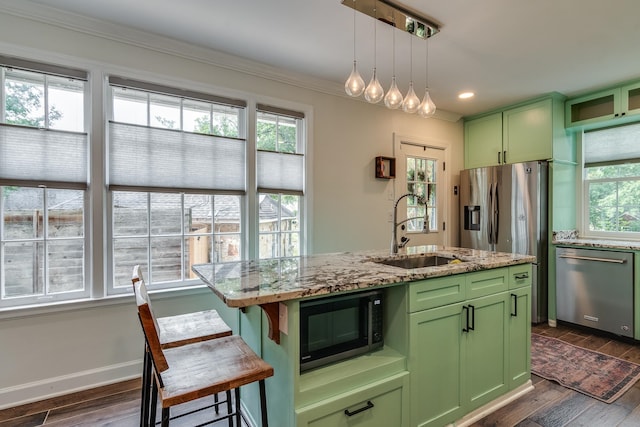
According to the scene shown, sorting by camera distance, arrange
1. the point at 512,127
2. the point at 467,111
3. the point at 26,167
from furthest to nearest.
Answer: the point at 467,111, the point at 512,127, the point at 26,167

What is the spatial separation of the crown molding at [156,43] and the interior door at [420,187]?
4.29 ft

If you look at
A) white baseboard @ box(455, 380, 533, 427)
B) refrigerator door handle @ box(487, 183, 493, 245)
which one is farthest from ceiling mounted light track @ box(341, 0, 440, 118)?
refrigerator door handle @ box(487, 183, 493, 245)

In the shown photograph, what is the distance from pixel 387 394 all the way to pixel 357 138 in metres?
2.65

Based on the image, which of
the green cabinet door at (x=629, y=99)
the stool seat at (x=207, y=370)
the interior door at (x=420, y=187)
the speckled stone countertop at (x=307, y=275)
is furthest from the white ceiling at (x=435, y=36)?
the stool seat at (x=207, y=370)

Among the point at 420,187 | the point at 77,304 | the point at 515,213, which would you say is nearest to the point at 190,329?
the point at 77,304

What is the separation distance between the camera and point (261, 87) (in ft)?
9.61

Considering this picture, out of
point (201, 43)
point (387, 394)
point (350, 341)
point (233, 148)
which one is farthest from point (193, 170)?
point (387, 394)

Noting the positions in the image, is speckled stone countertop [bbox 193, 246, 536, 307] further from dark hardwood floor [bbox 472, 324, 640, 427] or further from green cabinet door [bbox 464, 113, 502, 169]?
green cabinet door [bbox 464, 113, 502, 169]

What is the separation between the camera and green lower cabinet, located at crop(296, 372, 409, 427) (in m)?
1.31

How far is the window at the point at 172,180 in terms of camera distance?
2.38m

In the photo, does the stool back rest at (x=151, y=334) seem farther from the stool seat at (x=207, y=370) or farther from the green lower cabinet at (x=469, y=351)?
the green lower cabinet at (x=469, y=351)

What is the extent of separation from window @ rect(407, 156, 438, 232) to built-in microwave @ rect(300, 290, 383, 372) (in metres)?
2.47

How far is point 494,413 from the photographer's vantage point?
1.98 metres

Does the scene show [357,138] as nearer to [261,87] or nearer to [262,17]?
[261,87]
